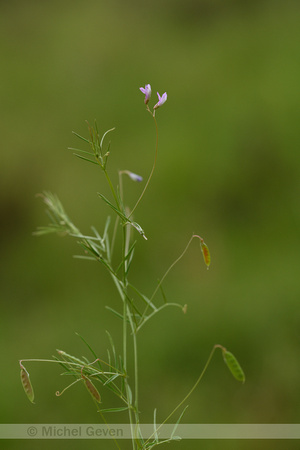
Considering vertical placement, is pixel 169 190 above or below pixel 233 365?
below

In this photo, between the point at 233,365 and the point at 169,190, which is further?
the point at 169,190

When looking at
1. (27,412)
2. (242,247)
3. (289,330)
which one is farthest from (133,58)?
(27,412)

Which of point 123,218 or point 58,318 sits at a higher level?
point 123,218

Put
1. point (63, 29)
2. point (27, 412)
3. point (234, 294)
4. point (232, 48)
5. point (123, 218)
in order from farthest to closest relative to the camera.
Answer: point (63, 29), point (232, 48), point (234, 294), point (27, 412), point (123, 218)

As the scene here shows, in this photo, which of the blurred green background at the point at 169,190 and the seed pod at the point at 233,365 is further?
the blurred green background at the point at 169,190

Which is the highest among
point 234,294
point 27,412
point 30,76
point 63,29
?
point 63,29

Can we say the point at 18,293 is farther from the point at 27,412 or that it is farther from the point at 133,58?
the point at 133,58

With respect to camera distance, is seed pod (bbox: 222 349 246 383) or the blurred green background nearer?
seed pod (bbox: 222 349 246 383)

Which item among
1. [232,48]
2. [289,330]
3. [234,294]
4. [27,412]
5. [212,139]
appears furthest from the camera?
[232,48]
